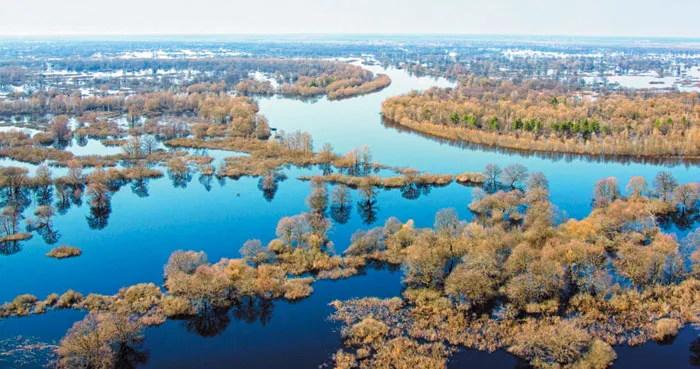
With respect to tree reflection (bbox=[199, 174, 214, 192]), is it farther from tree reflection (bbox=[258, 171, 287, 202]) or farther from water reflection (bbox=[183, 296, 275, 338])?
water reflection (bbox=[183, 296, 275, 338])

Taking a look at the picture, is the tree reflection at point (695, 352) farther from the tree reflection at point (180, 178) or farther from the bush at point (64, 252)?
the tree reflection at point (180, 178)

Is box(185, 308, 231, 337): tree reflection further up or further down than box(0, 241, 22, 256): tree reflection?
further down

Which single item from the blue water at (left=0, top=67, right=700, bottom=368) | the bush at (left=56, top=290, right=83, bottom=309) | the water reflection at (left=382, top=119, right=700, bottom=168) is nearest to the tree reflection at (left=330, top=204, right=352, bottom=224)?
the blue water at (left=0, top=67, right=700, bottom=368)

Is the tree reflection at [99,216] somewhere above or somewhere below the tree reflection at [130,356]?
above

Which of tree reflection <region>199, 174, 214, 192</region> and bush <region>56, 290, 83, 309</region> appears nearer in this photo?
bush <region>56, 290, 83, 309</region>

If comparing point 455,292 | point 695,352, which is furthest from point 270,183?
point 695,352

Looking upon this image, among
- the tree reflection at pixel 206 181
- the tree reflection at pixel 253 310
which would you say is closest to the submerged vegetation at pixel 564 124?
the tree reflection at pixel 206 181

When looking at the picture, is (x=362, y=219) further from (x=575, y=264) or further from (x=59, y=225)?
(x=59, y=225)

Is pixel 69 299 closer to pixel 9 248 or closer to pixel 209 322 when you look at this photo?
pixel 209 322

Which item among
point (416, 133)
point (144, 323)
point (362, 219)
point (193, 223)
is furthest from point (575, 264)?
point (416, 133)
